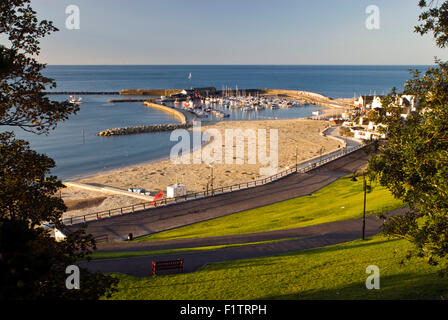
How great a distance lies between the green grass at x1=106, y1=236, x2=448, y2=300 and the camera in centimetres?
1301

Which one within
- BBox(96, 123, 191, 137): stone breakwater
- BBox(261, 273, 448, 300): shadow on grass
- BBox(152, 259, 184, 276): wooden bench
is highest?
BBox(96, 123, 191, 137): stone breakwater

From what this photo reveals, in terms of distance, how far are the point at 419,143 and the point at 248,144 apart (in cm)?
5875

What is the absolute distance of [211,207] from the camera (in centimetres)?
3281

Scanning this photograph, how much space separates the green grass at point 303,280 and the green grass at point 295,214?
8.25 metres

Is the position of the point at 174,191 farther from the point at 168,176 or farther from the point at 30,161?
the point at 30,161

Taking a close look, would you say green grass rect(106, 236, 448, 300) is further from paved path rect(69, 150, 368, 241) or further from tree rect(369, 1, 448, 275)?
paved path rect(69, 150, 368, 241)

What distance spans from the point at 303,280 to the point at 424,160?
24.8ft

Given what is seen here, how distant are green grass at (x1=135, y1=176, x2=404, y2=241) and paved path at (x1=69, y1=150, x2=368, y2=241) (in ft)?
4.55

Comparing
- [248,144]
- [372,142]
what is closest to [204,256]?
[372,142]

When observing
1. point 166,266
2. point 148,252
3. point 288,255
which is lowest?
point 148,252

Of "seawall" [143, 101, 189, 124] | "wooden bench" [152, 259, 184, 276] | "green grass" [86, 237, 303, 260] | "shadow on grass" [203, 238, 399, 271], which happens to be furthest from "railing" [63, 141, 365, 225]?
"seawall" [143, 101, 189, 124]

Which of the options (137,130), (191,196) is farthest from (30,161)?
(137,130)

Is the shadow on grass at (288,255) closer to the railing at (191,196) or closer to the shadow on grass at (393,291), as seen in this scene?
the shadow on grass at (393,291)
